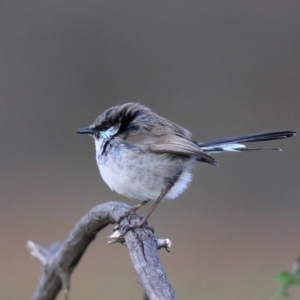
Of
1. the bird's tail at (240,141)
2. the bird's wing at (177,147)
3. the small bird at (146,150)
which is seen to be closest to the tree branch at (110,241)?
the small bird at (146,150)

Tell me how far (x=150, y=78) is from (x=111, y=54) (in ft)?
2.58

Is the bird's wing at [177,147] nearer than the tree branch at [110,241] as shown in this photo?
No

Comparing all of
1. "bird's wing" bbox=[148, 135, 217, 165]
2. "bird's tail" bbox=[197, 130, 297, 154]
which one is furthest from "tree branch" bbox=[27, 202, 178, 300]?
"bird's tail" bbox=[197, 130, 297, 154]

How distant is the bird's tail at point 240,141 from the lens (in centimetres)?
340

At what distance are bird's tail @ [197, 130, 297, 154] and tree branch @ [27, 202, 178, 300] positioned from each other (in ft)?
2.68

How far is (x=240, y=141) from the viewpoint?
351 cm

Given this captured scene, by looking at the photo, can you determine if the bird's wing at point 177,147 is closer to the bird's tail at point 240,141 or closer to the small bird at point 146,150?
the small bird at point 146,150

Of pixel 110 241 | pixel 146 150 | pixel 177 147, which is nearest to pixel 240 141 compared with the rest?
pixel 177 147

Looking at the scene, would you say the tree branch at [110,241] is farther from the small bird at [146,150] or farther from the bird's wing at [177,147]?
the bird's wing at [177,147]

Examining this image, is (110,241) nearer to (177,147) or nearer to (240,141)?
(177,147)

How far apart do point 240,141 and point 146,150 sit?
0.56 metres

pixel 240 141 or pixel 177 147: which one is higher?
pixel 240 141

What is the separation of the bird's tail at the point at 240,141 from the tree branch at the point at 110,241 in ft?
2.68

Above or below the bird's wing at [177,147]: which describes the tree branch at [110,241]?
below
